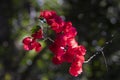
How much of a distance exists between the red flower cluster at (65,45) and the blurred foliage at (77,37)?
22.4 inches

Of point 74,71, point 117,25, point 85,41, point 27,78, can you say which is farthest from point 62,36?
point 27,78

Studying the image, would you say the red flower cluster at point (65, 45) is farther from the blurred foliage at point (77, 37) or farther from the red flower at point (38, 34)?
the blurred foliage at point (77, 37)

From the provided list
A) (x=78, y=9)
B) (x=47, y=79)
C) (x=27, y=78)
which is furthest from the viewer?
(x=47, y=79)

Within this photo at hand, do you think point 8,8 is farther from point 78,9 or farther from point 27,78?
point 78,9

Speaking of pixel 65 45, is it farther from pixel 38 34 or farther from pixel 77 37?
pixel 77 37

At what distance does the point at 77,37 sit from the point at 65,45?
282 centimetres

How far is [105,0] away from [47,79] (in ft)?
8.11

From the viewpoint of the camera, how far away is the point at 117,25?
19.1 ft

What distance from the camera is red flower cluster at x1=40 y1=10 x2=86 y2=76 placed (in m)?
3.66

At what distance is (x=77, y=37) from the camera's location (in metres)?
6.51

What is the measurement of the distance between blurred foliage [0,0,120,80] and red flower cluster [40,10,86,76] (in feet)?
1.87

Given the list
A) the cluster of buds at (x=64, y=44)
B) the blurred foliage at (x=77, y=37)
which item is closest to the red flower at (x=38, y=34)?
the cluster of buds at (x=64, y=44)

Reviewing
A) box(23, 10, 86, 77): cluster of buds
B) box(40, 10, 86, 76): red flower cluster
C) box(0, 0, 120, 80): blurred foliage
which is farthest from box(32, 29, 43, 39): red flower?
box(0, 0, 120, 80): blurred foliage

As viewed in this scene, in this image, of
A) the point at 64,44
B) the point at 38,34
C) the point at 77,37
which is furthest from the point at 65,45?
the point at 77,37
